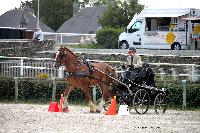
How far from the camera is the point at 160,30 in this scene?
44781mm

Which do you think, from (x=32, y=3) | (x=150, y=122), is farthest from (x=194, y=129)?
(x=32, y=3)

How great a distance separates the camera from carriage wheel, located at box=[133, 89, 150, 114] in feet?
74.3

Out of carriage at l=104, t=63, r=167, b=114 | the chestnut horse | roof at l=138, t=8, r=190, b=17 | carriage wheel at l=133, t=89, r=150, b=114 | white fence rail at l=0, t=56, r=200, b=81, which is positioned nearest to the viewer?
carriage wheel at l=133, t=89, r=150, b=114

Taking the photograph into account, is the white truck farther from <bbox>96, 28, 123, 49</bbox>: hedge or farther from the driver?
the driver

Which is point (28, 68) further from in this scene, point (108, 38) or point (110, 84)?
point (108, 38)

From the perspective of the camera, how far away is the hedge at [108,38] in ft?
171

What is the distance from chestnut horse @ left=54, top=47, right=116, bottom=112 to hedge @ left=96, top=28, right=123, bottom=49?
92.0 ft

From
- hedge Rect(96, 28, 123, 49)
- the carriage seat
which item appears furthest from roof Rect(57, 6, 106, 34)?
the carriage seat

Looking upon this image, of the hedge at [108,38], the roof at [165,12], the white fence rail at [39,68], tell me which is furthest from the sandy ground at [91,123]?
the hedge at [108,38]

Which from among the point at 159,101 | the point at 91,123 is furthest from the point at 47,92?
the point at 91,123

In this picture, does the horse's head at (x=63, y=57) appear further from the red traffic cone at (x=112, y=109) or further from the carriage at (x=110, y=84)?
the red traffic cone at (x=112, y=109)

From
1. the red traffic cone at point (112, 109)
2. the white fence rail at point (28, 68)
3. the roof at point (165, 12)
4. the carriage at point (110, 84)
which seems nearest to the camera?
the red traffic cone at point (112, 109)

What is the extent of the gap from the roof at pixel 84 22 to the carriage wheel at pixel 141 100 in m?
63.9

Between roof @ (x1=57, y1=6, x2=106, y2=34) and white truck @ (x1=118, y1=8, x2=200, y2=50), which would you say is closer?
white truck @ (x1=118, y1=8, x2=200, y2=50)
